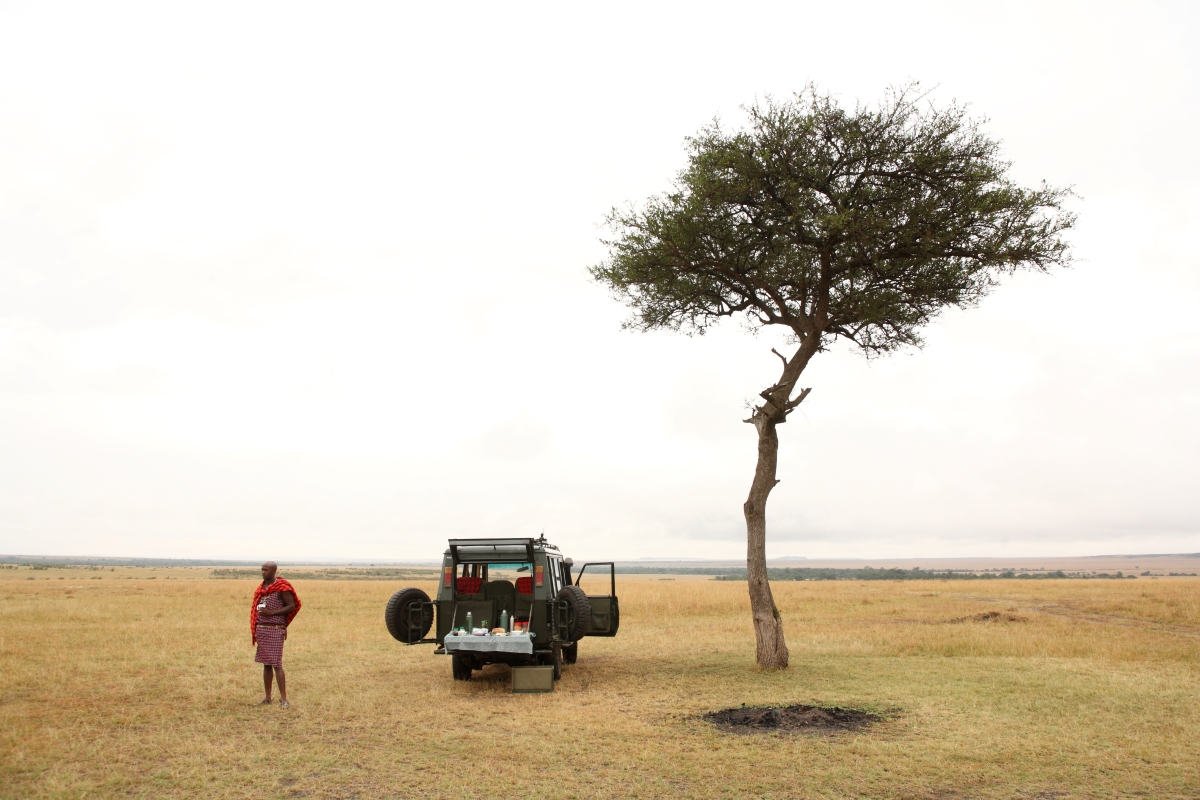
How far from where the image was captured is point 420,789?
7.36 m

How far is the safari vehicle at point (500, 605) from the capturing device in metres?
13.1

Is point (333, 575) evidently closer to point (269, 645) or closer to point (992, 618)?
point (992, 618)

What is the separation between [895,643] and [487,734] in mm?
12660

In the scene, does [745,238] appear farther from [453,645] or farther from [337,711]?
[337,711]

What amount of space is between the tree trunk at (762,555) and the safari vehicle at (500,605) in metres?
2.98

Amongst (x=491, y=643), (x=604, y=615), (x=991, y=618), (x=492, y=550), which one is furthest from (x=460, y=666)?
(x=991, y=618)

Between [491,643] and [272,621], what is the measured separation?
307cm

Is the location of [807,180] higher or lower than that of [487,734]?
higher

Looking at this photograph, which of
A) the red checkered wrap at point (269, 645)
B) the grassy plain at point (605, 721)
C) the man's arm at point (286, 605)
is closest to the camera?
the grassy plain at point (605, 721)

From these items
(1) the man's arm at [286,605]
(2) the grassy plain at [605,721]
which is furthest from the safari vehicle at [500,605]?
(1) the man's arm at [286,605]

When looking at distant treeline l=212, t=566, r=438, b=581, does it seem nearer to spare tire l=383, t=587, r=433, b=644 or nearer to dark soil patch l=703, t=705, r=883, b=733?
spare tire l=383, t=587, r=433, b=644

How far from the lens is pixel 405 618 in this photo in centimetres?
1349

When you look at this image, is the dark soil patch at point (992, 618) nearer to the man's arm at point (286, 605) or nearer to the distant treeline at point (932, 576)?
the man's arm at point (286, 605)

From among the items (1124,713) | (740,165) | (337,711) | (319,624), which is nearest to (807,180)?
(740,165)
